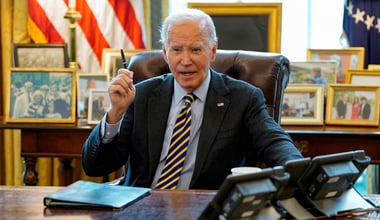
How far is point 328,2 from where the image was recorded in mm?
4238

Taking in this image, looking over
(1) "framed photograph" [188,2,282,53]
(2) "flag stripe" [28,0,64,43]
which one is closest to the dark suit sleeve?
(1) "framed photograph" [188,2,282,53]

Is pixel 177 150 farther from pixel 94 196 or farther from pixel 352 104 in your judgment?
pixel 352 104

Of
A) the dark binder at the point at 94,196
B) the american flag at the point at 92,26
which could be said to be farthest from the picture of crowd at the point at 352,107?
the dark binder at the point at 94,196

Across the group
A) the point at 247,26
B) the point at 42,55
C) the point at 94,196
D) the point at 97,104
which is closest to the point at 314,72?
the point at 247,26

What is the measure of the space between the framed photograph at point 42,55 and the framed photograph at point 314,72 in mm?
1283

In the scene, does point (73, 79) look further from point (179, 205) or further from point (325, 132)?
point (179, 205)

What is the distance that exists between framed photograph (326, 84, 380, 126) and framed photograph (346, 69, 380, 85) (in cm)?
12

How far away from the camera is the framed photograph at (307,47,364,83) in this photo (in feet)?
12.6

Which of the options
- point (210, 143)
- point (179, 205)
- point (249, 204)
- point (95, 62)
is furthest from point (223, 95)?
point (95, 62)

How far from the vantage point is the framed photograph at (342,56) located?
12.6ft

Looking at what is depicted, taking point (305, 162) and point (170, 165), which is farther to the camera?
point (170, 165)

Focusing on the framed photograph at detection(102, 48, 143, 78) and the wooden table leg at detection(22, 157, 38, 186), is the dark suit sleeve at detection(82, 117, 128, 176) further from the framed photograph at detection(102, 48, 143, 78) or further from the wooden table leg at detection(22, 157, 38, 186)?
the framed photograph at detection(102, 48, 143, 78)

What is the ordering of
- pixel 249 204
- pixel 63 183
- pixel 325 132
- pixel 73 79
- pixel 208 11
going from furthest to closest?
pixel 63 183 → pixel 208 11 → pixel 73 79 → pixel 325 132 → pixel 249 204

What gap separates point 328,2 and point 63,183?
1983mm
